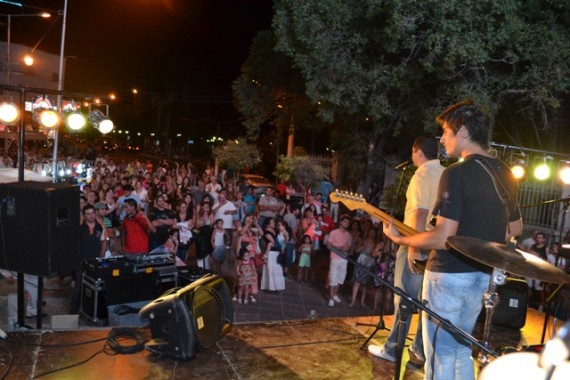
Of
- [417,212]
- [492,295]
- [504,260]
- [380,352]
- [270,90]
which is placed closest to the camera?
[504,260]

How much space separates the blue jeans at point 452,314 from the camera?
8.68 feet

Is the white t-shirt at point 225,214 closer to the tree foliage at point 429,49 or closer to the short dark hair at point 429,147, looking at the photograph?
the tree foliage at point 429,49

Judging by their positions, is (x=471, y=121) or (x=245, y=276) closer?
(x=471, y=121)

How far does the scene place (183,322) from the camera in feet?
12.1

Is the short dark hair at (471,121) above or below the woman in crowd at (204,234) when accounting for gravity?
above

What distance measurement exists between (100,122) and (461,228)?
739cm

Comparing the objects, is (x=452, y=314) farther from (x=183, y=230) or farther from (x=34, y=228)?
(x=183, y=230)

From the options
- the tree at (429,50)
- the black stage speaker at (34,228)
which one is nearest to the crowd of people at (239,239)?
the black stage speaker at (34,228)

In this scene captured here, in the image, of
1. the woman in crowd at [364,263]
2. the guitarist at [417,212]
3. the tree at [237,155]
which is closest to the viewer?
the guitarist at [417,212]

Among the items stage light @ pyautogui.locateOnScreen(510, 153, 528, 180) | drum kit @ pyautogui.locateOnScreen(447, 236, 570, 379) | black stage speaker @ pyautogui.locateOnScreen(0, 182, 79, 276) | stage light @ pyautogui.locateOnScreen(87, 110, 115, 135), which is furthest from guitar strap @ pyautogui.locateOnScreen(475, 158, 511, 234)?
stage light @ pyautogui.locateOnScreen(87, 110, 115, 135)

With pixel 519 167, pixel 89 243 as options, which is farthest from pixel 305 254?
pixel 519 167

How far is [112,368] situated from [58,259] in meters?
1.26

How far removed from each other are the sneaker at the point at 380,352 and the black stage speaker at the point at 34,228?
2737 mm

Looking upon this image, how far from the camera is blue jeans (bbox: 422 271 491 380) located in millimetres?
2646
